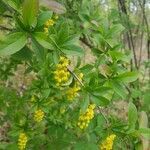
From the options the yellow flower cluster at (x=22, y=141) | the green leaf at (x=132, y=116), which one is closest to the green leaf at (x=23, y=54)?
the green leaf at (x=132, y=116)

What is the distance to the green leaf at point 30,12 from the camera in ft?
3.24

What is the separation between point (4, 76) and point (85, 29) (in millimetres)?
554

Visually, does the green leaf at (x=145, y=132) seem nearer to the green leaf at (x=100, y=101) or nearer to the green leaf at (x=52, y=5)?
the green leaf at (x=100, y=101)

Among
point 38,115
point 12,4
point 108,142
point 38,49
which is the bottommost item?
point 108,142

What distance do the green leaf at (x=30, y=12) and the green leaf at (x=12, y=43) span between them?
1.4 inches

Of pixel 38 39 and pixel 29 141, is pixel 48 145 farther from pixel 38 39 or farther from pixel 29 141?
pixel 38 39

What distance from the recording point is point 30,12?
100 cm

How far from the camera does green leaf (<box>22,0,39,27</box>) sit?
99 centimetres

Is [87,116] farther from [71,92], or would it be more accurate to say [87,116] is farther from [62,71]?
[62,71]

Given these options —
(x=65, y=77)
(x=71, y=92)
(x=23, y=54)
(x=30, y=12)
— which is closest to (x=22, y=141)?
(x=71, y=92)

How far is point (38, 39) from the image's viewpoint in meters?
1.06

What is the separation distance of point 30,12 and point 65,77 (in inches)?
12.0

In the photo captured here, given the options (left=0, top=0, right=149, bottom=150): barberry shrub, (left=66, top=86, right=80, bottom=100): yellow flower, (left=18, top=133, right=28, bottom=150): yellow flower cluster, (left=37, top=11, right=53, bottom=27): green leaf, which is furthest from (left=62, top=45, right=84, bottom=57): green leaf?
(left=18, top=133, right=28, bottom=150): yellow flower cluster

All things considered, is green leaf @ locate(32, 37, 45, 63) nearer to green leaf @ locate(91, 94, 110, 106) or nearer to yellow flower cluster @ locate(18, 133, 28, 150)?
green leaf @ locate(91, 94, 110, 106)
